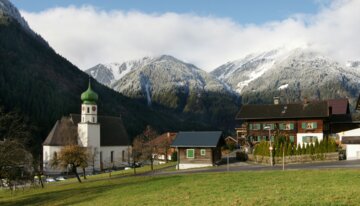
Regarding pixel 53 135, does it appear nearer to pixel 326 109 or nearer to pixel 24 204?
pixel 326 109

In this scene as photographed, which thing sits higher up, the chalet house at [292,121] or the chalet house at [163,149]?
the chalet house at [292,121]

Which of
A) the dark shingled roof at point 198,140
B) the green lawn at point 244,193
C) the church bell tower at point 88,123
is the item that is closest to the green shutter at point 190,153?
the dark shingled roof at point 198,140

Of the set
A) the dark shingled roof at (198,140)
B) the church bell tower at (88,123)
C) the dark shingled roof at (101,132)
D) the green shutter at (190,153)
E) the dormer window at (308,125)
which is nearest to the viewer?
the dark shingled roof at (198,140)

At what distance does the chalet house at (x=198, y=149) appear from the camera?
6406 cm

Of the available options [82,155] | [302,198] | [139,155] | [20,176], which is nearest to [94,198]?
[20,176]

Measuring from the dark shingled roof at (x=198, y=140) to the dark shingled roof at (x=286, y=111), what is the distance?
12700mm

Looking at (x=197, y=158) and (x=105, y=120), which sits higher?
(x=105, y=120)

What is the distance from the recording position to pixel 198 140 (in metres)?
65.8

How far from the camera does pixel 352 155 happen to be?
5588cm

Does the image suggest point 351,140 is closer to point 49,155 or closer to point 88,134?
point 88,134

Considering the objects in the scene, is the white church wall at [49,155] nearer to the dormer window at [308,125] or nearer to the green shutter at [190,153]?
the green shutter at [190,153]

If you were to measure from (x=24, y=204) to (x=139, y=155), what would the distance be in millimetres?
57783

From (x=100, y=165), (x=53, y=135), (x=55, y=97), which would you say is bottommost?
(x=100, y=165)

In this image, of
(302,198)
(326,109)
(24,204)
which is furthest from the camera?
(326,109)
